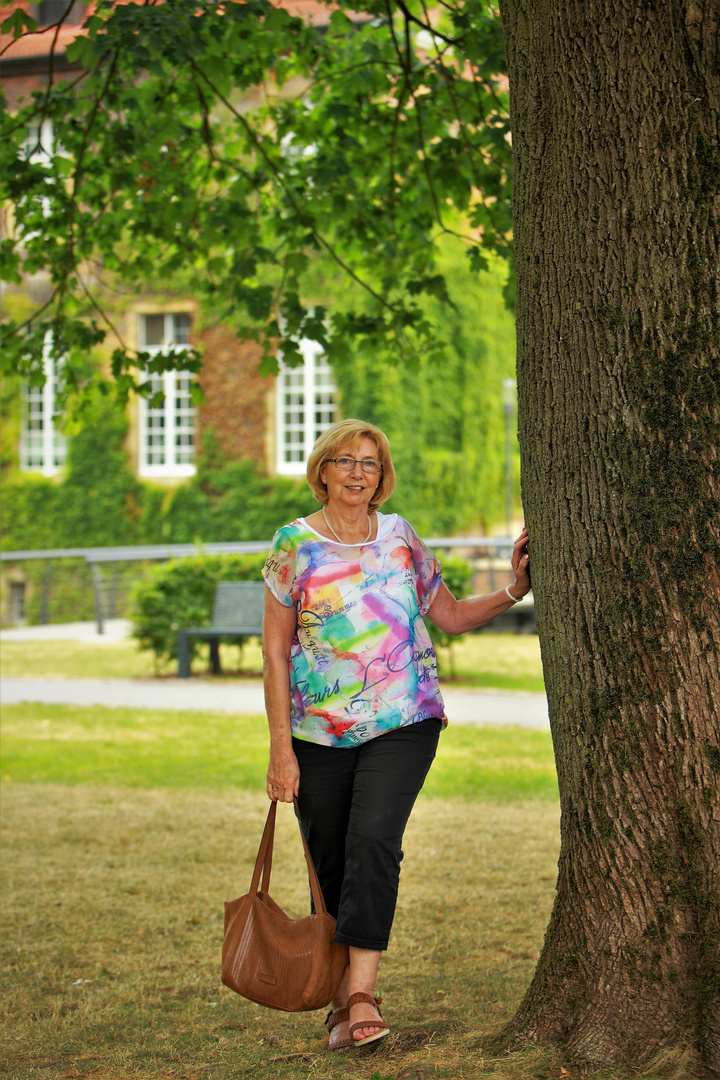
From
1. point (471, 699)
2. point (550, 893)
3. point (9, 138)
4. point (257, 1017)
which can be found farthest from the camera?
point (471, 699)

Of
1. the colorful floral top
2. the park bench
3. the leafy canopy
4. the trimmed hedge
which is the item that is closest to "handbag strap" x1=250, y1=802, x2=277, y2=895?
the colorful floral top

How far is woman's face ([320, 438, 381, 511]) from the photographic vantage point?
3.47 m

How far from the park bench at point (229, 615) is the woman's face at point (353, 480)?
8.68m

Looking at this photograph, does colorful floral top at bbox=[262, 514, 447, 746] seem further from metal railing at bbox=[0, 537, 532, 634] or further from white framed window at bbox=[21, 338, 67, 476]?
white framed window at bbox=[21, 338, 67, 476]

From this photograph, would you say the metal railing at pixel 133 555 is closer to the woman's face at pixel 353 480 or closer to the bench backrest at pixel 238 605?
the bench backrest at pixel 238 605

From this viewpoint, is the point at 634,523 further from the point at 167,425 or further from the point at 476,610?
the point at 167,425

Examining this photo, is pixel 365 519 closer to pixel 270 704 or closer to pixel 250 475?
pixel 270 704

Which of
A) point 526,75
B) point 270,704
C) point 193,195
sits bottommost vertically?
point 270,704

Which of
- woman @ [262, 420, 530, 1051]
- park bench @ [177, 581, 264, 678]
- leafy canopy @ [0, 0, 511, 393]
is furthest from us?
park bench @ [177, 581, 264, 678]

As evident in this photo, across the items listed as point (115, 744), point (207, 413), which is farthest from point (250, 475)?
point (115, 744)

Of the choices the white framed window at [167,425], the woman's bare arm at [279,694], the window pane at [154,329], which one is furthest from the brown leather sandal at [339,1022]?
the window pane at [154,329]

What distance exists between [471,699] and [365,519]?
7422 mm

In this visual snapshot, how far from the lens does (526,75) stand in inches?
126

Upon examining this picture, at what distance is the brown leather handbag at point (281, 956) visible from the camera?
→ 3.17m
